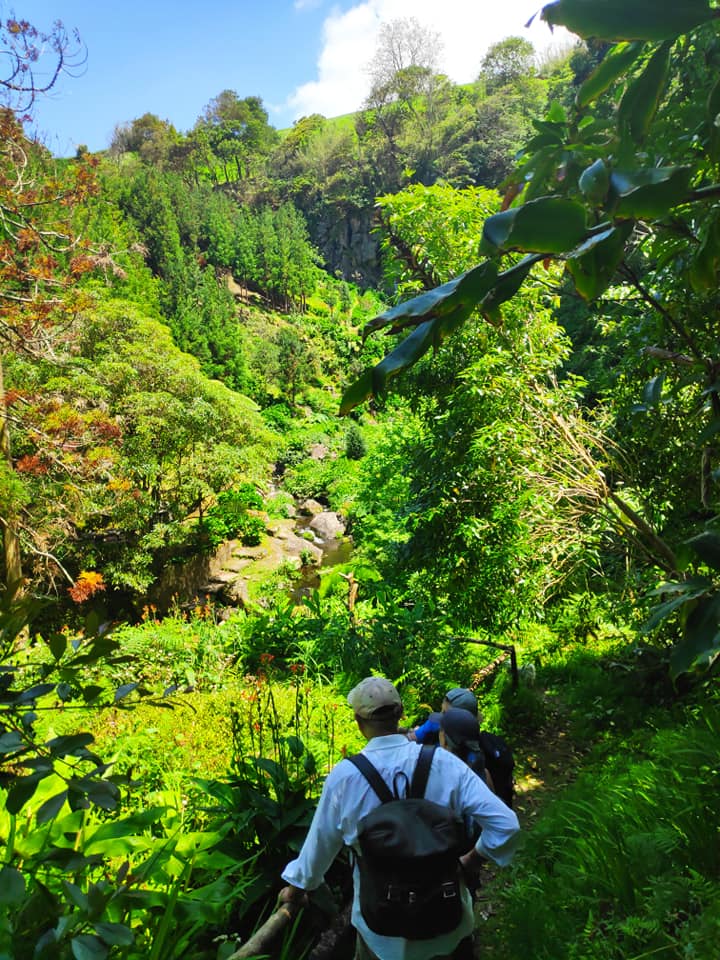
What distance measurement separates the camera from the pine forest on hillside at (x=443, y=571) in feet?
3.28

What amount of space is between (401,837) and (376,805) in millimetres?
166

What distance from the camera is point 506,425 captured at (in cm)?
439

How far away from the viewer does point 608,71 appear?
994mm

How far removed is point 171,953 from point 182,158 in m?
58.3

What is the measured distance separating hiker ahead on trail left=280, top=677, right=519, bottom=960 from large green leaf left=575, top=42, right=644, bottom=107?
5.57 ft

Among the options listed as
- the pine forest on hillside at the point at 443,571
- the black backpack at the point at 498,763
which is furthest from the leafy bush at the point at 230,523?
the black backpack at the point at 498,763

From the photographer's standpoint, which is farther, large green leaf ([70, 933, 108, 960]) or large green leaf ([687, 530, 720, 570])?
large green leaf ([70, 933, 108, 960])

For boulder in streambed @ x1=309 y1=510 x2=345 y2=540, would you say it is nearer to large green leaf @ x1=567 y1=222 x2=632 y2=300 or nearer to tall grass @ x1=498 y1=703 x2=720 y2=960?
tall grass @ x1=498 y1=703 x2=720 y2=960

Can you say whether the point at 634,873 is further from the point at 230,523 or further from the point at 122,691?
the point at 230,523

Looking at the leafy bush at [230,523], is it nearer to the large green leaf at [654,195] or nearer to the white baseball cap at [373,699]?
the white baseball cap at [373,699]

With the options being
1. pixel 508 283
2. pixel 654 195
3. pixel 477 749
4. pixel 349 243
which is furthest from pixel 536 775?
pixel 349 243

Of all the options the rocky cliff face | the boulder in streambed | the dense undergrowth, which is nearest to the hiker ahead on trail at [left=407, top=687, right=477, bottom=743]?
the dense undergrowth

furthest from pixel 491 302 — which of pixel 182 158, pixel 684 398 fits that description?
pixel 182 158

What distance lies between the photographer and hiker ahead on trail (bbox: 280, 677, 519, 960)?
148 cm
